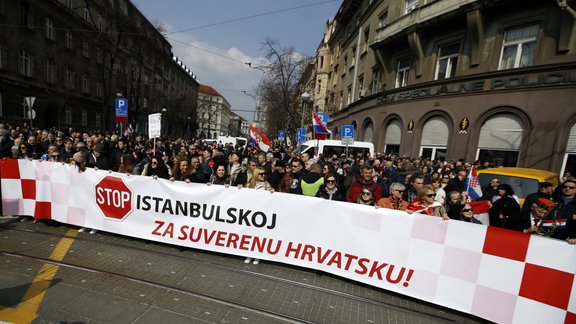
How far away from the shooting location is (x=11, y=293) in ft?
10.1

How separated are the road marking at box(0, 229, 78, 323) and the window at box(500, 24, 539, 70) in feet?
54.6

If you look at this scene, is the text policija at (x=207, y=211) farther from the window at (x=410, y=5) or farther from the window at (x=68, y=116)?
the window at (x=68, y=116)

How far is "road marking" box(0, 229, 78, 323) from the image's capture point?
271cm

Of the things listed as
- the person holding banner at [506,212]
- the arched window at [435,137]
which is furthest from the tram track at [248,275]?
the arched window at [435,137]

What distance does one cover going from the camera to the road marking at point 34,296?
8.87 ft

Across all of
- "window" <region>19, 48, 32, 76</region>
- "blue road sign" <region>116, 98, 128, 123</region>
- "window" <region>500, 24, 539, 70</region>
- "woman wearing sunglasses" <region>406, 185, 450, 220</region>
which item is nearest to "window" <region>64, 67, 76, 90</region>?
"window" <region>19, 48, 32, 76</region>

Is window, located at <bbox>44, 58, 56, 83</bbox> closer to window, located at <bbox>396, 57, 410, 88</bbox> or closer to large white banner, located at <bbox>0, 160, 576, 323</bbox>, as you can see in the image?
large white banner, located at <bbox>0, 160, 576, 323</bbox>

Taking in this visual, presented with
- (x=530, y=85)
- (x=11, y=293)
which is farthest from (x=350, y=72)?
(x=11, y=293)

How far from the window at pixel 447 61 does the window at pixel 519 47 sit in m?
2.20

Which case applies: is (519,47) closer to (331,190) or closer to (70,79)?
(331,190)

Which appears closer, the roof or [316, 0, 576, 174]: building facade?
[316, 0, 576, 174]: building facade

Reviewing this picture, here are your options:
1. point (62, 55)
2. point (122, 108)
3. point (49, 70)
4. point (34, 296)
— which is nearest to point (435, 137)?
point (122, 108)

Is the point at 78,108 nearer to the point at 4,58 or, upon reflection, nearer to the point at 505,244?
the point at 4,58

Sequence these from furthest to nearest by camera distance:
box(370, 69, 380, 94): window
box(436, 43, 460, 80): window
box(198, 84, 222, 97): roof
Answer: box(198, 84, 222, 97): roof
box(370, 69, 380, 94): window
box(436, 43, 460, 80): window
